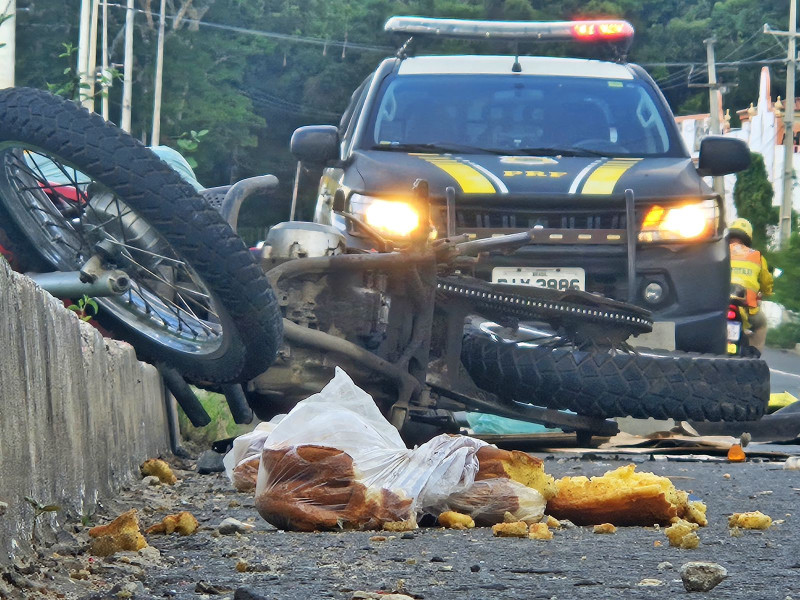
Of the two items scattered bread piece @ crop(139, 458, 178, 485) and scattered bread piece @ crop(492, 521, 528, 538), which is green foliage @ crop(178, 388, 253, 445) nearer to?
scattered bread piece @ crop(139, 458, 178, 485)

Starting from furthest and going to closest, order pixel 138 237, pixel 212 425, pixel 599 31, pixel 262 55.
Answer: pixel 262 55 < pixel 599 31 < pixel 212 425 < pixel 138 237

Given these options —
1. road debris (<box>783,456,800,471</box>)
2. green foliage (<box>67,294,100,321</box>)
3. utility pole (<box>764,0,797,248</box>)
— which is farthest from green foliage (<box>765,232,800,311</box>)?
green foliage (<box>67,294,100,321</box>)

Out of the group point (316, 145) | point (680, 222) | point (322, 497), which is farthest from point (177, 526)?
point (316, 145)

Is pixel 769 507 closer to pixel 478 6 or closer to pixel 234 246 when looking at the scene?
pixel 234 246

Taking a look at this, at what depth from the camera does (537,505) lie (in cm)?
419

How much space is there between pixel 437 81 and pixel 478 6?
3786 cm

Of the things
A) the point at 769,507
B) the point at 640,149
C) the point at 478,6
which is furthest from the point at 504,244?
the point at 478,6

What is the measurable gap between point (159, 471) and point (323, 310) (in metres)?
1.02

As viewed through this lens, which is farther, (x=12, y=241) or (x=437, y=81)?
(x=437, y=81)

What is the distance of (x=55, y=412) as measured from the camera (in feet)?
12.0

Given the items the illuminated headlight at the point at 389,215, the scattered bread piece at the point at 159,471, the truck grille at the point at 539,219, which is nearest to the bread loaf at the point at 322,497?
the scattered bread piece at the point at 159,471

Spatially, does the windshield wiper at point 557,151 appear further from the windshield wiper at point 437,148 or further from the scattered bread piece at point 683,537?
the scattered bread piece at point 683,537

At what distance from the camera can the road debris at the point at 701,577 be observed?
9.59ft

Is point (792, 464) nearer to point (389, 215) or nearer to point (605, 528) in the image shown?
point (389, 215)
